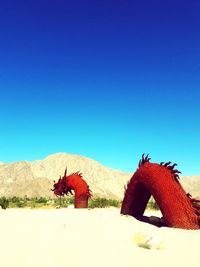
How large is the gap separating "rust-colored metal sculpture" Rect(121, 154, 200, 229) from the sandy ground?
662 mm

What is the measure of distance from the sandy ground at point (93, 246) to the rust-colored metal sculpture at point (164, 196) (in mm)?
662

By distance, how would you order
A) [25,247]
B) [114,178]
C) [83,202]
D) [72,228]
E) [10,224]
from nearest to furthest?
[25,247]
[72,228]
[10,224]
[83,202]
[114,178]

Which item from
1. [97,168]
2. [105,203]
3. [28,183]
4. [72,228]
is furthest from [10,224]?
[97,168]

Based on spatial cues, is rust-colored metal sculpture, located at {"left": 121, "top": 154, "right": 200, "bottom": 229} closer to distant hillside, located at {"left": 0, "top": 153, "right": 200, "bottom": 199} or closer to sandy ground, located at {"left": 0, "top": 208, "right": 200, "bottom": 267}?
sandy ground, located at {"left": 0, "top": 208, "right": 200, "bottom": 267}

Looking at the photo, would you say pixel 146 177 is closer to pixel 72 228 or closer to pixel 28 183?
pixel 72 228

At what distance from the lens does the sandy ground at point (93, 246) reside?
5.16 metres

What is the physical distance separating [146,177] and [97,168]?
4377 inches

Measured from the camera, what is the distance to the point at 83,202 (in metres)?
16.7

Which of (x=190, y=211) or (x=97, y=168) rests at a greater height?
(x=97, y=168)

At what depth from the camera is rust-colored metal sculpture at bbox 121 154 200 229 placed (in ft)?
28.8

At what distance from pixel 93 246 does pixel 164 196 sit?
149 inches

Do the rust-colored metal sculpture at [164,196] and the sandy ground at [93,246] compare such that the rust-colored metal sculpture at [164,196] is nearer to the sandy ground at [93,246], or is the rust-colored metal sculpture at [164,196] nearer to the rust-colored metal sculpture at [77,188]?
the sandy ground at [93,246]

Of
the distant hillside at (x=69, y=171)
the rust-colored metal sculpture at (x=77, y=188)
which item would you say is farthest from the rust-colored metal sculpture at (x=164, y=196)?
the distant hillside at (x=69, y=171)

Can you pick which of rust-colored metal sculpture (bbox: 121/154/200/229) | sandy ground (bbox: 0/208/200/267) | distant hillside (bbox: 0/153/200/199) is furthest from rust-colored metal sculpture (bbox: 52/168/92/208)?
distant hillside (bbox: 0/153/200/199)
